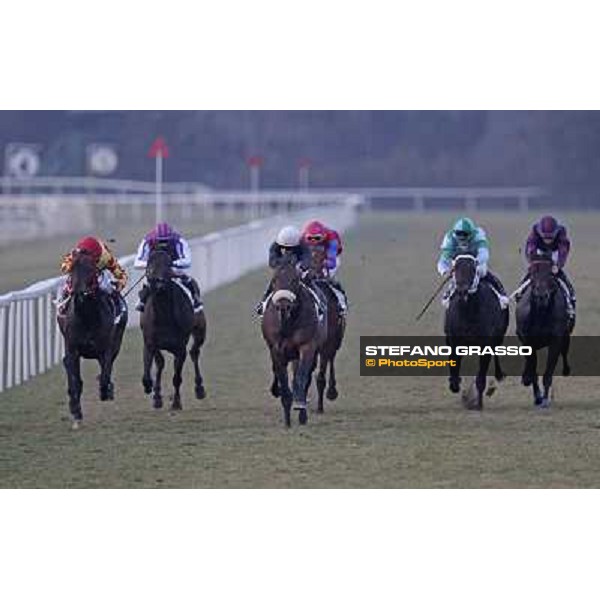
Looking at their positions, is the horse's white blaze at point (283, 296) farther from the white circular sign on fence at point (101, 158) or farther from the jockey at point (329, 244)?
the white circular sign on fence at point (101, 158)

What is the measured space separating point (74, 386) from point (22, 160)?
5489mm

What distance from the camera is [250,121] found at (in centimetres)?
1716

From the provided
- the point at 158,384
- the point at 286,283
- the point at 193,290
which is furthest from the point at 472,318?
the point at 158,384

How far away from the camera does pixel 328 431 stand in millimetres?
12867

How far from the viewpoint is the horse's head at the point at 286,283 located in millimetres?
12492

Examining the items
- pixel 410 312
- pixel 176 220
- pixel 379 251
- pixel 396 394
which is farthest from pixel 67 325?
pixel 176 220

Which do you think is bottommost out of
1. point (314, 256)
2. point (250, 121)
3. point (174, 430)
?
point (174, 430)

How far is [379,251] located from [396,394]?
14.1 meters

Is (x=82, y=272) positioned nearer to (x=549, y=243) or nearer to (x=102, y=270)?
(x=102, y=270)

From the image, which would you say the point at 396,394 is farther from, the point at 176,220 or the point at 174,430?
the point at 176,220

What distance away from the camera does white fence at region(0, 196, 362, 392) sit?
14.8 metres

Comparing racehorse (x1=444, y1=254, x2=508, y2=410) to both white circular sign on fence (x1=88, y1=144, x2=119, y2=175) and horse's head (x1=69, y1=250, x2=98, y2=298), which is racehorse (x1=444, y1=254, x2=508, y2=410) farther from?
white circular sign on fence (x1=88, y1=144, x2=119, y2=175)

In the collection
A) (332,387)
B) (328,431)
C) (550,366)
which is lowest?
(328,431)

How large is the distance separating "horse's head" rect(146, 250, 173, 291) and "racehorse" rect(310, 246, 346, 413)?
108cm
